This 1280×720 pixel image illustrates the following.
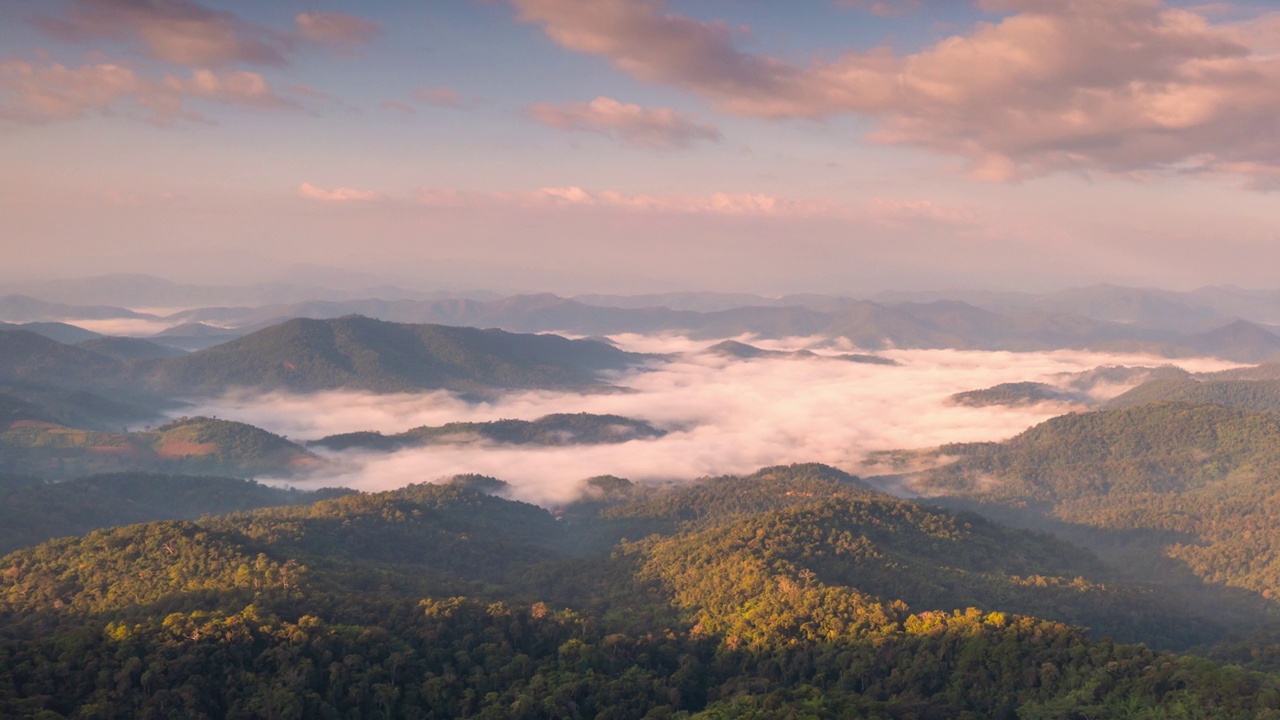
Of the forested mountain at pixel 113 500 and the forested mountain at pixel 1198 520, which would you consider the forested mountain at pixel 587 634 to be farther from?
the forested mountain at pixel 113 500

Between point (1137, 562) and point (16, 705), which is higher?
point (16, 705)

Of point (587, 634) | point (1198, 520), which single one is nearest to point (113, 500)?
point (587, 634)

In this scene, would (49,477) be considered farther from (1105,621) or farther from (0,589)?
(1105,621)

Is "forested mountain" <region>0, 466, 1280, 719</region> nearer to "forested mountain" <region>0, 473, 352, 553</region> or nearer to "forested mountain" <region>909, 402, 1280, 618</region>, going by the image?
"forested mountain" <region>909, 402, 1280, 618</region>

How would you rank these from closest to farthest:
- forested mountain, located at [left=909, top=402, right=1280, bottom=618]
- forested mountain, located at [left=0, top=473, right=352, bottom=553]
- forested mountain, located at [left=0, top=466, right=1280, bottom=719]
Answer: forested mountain, located at [left=0, top=466, right=1280, bottom=719], forested mountain, located at [left=0, top=473, right=352, bottom=553], forested mountain, located at [left=909, top=402, right=1280, bottom=618]

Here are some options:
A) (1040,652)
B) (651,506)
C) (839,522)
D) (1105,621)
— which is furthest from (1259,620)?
(651,506)

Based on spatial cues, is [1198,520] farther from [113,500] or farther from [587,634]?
[113,500]

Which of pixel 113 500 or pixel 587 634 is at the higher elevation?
pixel 587 634

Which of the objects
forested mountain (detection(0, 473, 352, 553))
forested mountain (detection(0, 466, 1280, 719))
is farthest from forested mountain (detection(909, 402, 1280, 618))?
forested mountain (detection(0, 473, 352, 553))

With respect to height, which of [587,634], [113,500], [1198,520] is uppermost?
[587,634]
